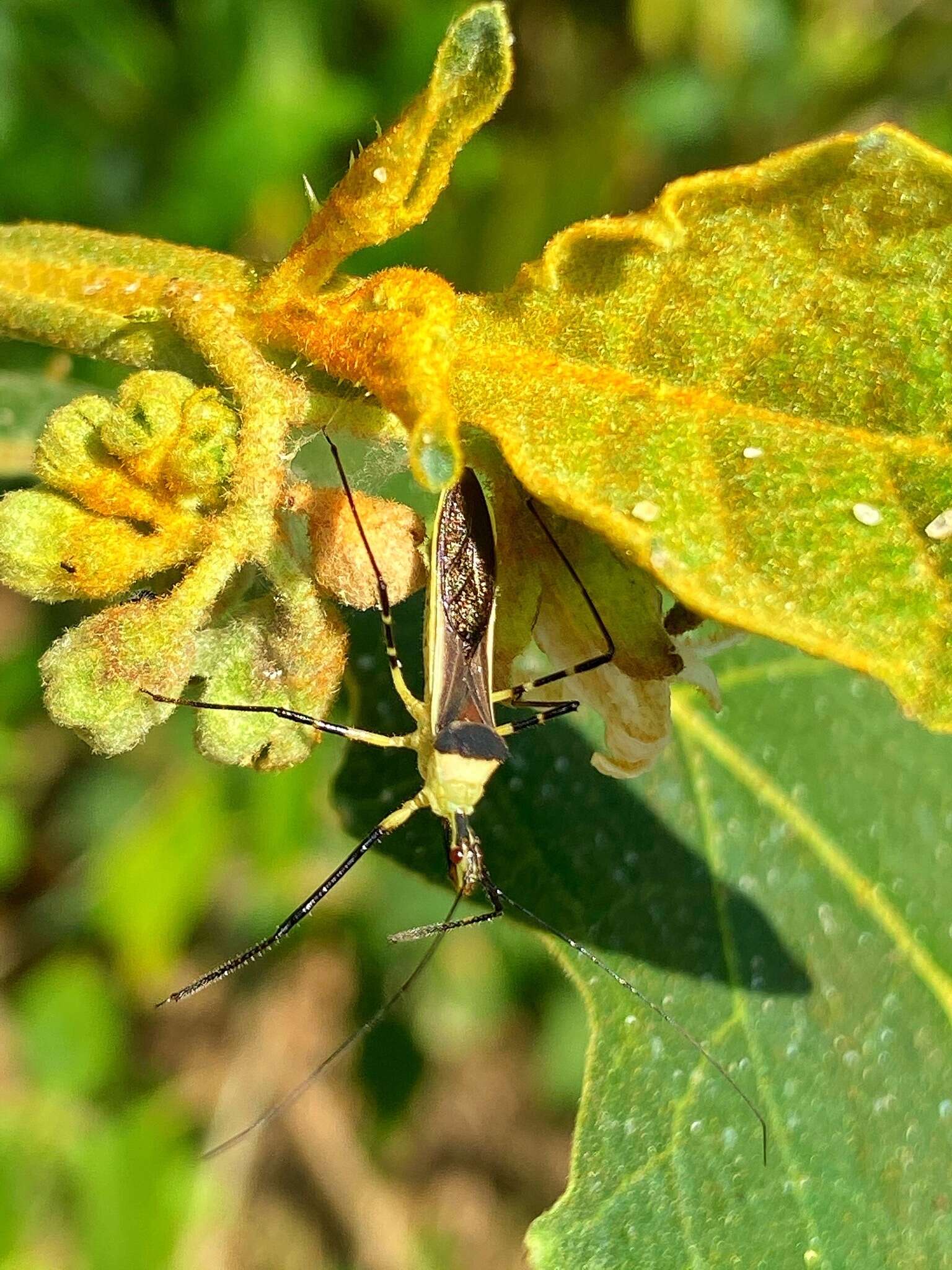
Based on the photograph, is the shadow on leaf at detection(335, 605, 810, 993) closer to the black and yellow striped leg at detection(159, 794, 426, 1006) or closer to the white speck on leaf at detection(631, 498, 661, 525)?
the black and yellow striped leg at detection(159, 794, 426, 1006)

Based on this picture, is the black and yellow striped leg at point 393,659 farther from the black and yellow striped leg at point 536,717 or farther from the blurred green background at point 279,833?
the blurred green background at point 279,833

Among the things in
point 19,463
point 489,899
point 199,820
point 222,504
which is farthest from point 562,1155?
point 222,504

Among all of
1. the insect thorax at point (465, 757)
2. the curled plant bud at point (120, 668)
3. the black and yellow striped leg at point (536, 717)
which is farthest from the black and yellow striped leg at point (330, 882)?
the curled plant bud at point (120, 668)

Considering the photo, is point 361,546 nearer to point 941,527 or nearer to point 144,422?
point 144,422

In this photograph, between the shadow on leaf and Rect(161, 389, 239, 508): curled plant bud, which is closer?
Rect(161, 389, 239, 508): curled plant bud

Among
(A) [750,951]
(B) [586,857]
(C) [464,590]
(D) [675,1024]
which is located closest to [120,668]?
(C) [464,590]

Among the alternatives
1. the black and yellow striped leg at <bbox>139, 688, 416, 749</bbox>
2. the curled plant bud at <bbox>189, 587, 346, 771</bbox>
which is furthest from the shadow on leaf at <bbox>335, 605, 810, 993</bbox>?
the curled plant bud at <bbox>189, 587, 346, 771</bbox>

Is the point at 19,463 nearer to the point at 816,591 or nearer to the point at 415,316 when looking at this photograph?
the point at 415,316
